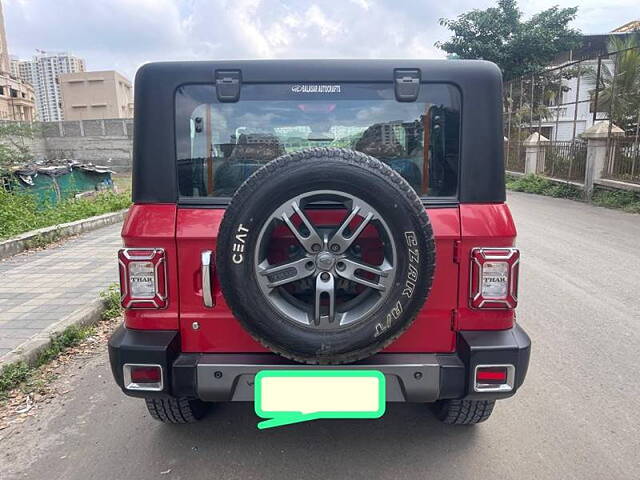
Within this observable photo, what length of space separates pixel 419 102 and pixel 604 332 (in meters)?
3.11

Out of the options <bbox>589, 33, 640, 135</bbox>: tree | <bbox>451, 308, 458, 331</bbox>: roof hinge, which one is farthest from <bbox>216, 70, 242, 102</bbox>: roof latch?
<bbox>589, 33, 640, 135</bbox>: tree

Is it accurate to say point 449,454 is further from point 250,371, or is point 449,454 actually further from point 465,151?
point 465,151

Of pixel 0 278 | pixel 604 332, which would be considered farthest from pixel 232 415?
pixel 0 278

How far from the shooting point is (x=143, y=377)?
2.35 m

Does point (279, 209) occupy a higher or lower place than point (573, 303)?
higher

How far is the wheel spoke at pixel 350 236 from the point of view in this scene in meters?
2.05

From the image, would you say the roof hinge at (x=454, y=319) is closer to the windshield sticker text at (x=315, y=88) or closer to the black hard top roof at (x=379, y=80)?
the black hard top roof at (x=379, y=80)

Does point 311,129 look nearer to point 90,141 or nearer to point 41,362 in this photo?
point 41,362

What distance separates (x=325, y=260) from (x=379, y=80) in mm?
883

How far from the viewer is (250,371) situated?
2287mm

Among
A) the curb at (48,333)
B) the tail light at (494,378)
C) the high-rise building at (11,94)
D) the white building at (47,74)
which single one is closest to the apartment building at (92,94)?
the high-rise building at (11,94)

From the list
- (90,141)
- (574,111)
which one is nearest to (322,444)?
(574,111)

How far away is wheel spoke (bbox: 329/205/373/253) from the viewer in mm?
2051

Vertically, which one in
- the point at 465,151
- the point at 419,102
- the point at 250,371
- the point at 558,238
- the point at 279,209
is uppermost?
the point at 419,102
